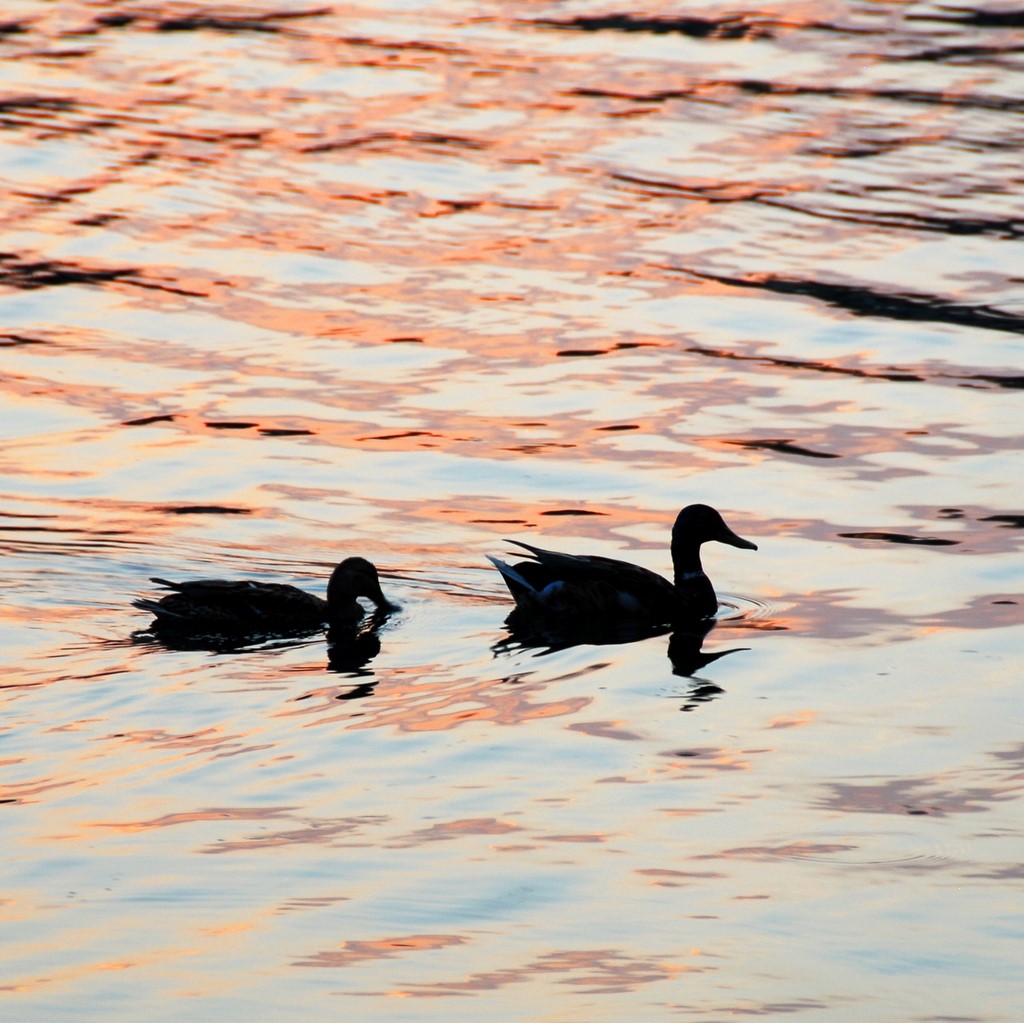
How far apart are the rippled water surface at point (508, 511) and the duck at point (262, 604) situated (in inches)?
8.6

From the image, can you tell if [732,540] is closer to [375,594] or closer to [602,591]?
[602,591]

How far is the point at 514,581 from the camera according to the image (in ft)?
40.4

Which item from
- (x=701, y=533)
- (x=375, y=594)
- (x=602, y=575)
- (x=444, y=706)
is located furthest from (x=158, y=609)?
(x=701, y=533)

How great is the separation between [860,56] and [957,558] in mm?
17292

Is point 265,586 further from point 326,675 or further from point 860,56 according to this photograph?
point 860,56

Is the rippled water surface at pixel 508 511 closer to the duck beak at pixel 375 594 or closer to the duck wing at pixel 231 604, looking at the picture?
the duck beak at pixel 375 594

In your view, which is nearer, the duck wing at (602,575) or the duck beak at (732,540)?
the duck wing at (602,575)

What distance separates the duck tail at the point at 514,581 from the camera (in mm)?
12250

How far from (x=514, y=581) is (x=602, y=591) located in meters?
0.50

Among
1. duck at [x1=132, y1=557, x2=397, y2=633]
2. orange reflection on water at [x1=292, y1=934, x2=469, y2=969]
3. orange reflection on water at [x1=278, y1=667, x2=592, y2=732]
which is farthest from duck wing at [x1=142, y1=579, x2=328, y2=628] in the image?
orange reflection on water at [x1=292, y1=934, x2=469, y2=969]

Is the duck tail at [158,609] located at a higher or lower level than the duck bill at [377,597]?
higher

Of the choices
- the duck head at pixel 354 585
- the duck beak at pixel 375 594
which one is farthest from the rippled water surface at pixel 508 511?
the duck head at pixel 354 585

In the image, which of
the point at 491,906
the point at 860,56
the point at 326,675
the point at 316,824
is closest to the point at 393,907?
the point at 491,906

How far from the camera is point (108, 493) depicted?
13984mm
